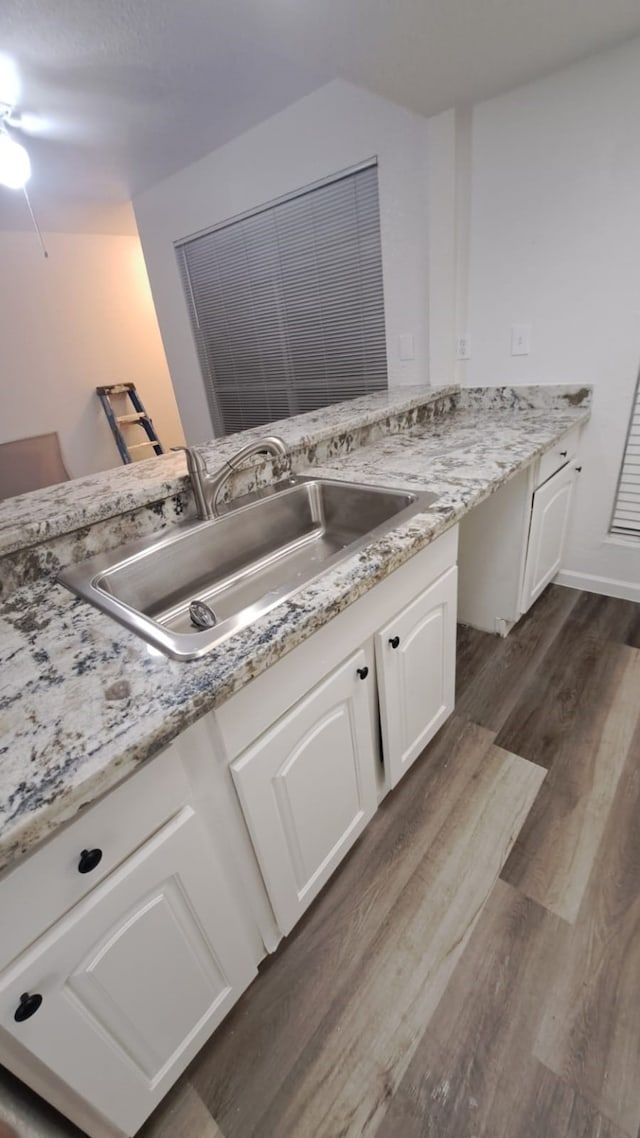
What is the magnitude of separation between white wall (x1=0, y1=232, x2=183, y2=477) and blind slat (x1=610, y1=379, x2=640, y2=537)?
3.98 meters

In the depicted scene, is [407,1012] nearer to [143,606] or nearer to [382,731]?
[382,731]

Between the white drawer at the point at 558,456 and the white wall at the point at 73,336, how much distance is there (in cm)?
381

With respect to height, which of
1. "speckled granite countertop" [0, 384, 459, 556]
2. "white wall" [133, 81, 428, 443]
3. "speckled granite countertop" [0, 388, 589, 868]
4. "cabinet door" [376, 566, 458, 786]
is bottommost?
"cabinet door" [376, 566, 458, 786]

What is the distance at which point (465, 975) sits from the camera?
3.14 feet

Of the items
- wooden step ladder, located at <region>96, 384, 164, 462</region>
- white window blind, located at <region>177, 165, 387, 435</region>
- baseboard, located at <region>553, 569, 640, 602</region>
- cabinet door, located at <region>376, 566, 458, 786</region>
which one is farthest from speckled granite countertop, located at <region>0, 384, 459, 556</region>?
wooden step ladder, located at <region>96, 384, 164, 462</region>

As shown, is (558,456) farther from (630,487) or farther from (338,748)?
(338,748)

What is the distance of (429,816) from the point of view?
126 cm

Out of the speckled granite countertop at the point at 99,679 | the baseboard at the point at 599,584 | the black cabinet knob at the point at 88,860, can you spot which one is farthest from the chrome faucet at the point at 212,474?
the baseboard at the point at 599,584

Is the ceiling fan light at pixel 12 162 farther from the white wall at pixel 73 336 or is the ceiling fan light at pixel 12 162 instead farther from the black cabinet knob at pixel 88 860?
the black cabinet knob at pixel 88 860

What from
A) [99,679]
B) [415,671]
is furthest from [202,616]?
[415,671]

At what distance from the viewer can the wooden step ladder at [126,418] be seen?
157 inches

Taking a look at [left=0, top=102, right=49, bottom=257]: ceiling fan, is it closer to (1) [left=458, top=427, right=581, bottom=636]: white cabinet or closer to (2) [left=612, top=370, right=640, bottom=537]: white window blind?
(1) [left=458, top=427, right=581, bottom=636]: white cabinet

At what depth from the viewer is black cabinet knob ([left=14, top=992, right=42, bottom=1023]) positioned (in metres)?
0.51

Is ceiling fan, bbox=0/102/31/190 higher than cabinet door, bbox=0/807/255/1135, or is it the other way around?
ceiling fan, bbox=0/102/31/190
